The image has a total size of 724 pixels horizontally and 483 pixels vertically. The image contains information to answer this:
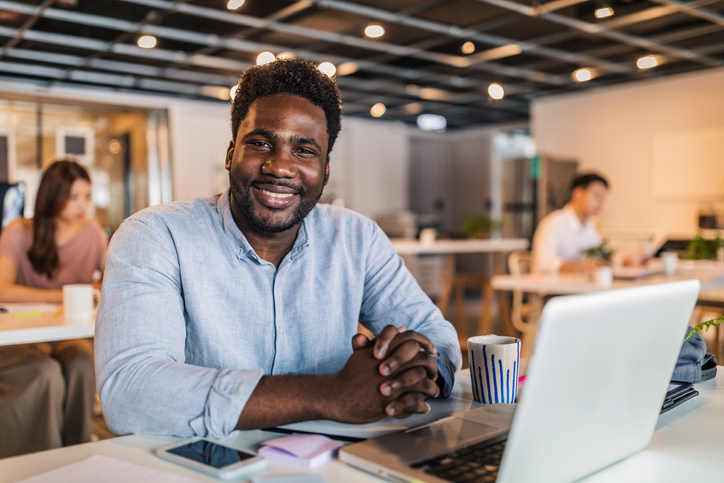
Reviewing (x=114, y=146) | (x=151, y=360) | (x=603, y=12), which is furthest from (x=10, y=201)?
(x=603, y=12)

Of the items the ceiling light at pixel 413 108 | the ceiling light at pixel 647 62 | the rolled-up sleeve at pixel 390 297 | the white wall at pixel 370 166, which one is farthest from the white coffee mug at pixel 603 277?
the white wall at pixel 370 166

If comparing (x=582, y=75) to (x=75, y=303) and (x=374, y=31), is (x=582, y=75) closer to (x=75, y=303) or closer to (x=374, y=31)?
(x=374, y=31)

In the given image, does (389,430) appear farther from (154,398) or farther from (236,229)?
(236,229)

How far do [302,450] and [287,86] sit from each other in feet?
2.71

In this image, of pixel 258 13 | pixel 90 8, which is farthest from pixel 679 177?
pixel 90 8

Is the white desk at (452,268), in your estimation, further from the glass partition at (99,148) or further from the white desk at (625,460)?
the white desk at (625,460)

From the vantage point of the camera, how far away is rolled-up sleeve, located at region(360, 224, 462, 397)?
1.46 meters

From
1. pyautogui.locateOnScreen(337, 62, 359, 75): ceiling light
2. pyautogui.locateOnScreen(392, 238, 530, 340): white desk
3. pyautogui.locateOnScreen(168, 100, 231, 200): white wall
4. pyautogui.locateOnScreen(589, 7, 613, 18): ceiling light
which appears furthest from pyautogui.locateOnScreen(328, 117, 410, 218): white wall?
pyautogui.locateOnScreen(589, 7, 613, 18): ceiling light

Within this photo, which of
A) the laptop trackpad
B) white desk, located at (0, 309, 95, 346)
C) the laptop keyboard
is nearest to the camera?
the laptop keyboard

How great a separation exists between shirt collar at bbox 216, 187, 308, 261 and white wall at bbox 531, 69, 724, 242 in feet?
22.8

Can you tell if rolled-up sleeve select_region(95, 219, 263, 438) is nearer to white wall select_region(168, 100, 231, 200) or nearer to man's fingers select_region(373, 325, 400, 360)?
man's fingers select_region(373, 325, 400, 360)

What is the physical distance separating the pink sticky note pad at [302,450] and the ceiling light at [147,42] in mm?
5836

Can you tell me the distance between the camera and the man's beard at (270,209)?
1334 mm

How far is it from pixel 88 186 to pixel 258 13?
2796mm
